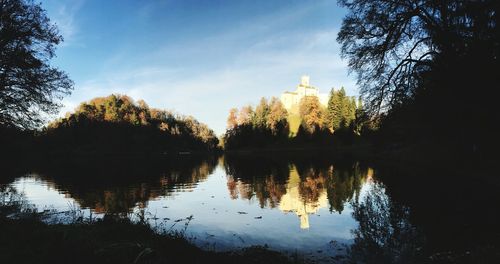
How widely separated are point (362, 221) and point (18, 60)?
23354 mm

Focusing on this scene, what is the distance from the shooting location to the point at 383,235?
43.7ft

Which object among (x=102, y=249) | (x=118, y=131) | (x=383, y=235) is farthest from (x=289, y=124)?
(x=102, y=249)

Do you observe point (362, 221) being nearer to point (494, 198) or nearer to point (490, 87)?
point (494, 198)

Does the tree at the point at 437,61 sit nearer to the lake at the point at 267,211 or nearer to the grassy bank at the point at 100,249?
the lake at the point at 267,211

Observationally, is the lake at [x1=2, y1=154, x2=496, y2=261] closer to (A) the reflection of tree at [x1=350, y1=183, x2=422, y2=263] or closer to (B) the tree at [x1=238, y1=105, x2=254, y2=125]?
(A) the reflection of tree at [x1=350, y1=183, x2=422, y2=263]

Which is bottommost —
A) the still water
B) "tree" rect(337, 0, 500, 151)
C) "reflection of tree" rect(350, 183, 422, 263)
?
the still water

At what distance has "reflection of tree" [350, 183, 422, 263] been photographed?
35.2 feet

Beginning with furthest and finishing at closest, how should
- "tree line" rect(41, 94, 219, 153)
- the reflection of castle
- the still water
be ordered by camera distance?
"tree line" rect(41, 94, 219, 153)
the reflection of castle
the still water

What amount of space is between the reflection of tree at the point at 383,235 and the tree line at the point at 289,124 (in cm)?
9389

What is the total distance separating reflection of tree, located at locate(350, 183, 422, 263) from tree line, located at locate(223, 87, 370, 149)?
308 ft

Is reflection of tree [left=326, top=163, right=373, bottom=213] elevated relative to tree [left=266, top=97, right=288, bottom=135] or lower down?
lower down

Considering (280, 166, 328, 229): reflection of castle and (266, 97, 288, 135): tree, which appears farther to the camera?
(266, 97, 288, 135): tree

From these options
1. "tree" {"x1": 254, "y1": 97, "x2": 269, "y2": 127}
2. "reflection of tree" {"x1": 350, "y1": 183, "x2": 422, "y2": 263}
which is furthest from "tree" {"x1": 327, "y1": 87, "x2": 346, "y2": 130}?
"reflection of tree" {"x1": 350, "y1": 183, "x2": 422, "y2": 263}

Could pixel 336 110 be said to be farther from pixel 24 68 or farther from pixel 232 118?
pixel 24 68
